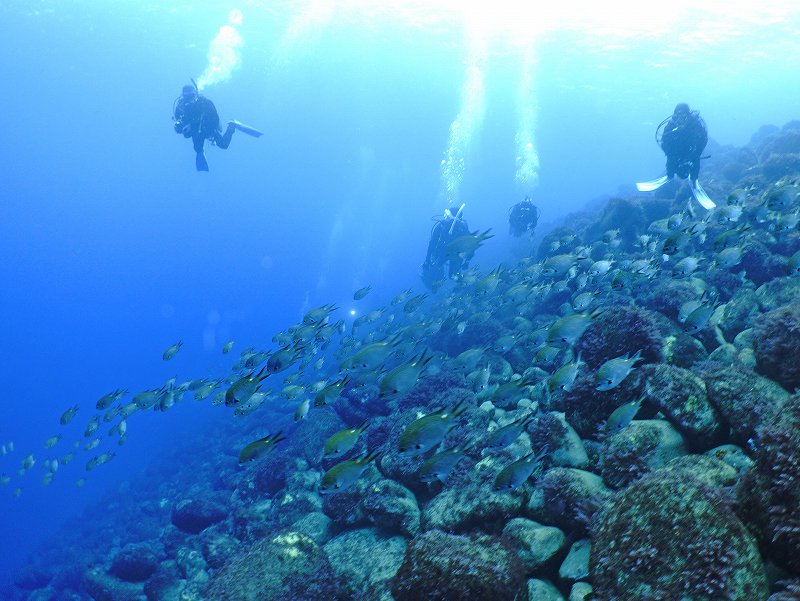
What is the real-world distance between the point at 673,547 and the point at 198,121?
1889cm

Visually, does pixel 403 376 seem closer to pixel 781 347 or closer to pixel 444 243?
pixel 781 347

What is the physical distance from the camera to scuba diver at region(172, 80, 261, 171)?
53.6 ft

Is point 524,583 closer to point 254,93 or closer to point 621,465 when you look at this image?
point 621,465

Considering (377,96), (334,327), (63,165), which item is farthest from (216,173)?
(334,327)

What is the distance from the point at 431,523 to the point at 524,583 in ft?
5.18

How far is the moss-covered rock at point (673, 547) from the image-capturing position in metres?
2.45

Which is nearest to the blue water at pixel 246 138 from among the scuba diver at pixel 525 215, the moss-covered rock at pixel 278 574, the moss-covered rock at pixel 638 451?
the scuba diver at pixel 525 215

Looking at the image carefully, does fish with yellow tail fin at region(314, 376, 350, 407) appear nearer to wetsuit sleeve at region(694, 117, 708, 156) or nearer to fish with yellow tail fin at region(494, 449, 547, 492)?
fish with yellow tail fin at region(494, 449, 547, 492)

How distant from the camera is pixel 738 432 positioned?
4027 mm

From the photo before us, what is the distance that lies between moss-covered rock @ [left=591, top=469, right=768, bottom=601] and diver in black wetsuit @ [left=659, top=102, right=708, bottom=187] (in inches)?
549

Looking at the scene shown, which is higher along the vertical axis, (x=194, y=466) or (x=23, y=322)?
(x=23, y=322)

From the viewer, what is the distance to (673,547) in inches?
105

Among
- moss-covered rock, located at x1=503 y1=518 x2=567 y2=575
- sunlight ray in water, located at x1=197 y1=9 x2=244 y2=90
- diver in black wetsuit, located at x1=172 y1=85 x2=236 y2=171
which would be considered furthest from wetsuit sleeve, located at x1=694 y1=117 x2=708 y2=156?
sunlight ray in water, located at x1=197 y1=9 x2=244 y2=90

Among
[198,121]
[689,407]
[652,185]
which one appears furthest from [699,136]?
[198,121]
